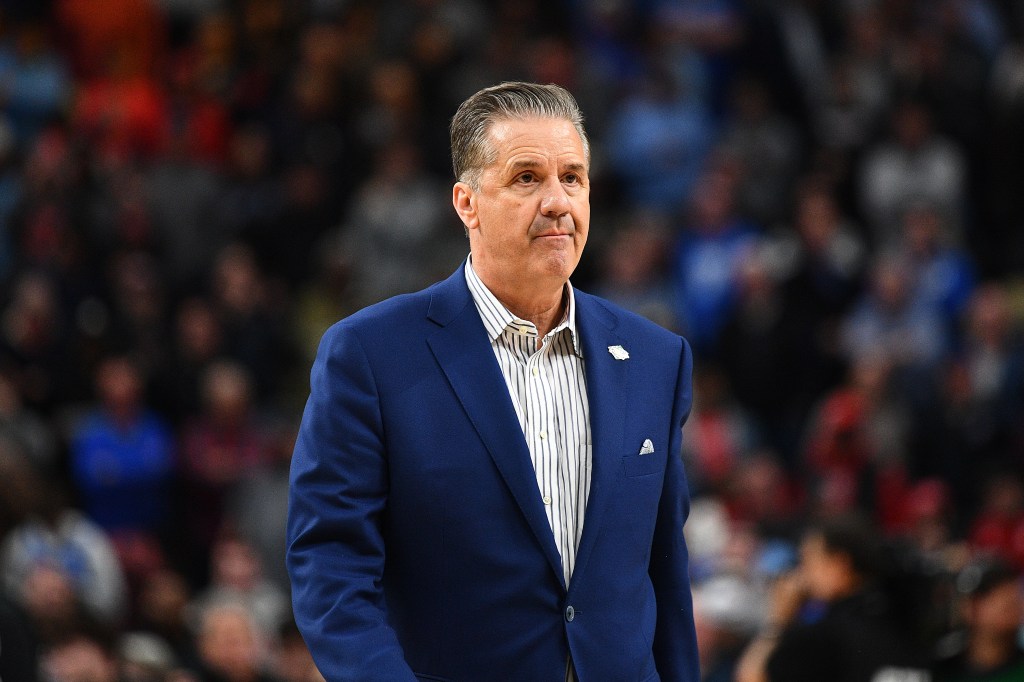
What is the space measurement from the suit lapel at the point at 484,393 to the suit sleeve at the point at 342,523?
7.6 inches

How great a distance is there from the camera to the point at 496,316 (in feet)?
10.8

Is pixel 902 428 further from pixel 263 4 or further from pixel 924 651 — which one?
pixel 263 4

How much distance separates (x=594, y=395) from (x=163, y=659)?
5.29 metres

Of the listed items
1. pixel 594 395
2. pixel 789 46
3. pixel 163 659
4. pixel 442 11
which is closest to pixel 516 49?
pixel 442 11

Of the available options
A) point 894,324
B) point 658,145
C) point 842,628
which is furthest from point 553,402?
point 658,145

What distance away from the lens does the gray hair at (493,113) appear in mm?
3221

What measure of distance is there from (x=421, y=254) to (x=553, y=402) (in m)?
8.37

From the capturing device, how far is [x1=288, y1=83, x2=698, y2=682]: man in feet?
9.95

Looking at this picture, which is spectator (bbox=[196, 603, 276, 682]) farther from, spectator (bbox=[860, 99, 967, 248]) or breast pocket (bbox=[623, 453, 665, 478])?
spectator (bbox=[860, 99, 967, 248])

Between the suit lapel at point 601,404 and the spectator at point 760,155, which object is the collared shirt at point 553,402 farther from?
the spectator at point 760,155

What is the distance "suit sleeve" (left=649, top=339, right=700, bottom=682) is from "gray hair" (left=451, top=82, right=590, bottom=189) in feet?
2.29

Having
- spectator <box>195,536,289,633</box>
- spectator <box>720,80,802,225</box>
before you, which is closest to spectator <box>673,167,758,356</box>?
spectator <box>720,80,802,225</box>

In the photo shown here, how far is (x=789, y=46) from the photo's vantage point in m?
12.9

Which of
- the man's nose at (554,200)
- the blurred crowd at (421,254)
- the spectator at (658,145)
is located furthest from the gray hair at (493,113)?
the spectator at (658,145)
